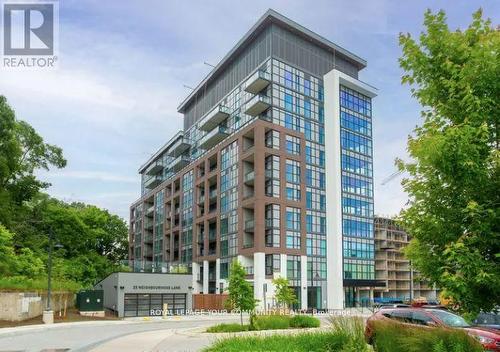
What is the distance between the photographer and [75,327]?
35.1m

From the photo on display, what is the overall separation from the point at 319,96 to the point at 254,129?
532 inches

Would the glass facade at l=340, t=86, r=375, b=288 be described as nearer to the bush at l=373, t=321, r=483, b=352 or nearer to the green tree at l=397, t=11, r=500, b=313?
the bush at l=373, t=321, r=483, b=352

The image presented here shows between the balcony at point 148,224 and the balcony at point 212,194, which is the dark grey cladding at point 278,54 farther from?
the balcony at point 148,224

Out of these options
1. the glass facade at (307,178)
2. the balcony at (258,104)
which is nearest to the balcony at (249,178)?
the glass facade at (307,178)

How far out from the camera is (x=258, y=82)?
72.1 m

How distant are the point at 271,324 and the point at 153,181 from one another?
88875 millimetres

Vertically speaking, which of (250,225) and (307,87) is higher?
(307,87)

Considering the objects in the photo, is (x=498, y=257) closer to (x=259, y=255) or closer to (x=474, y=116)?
(x=474, y=116)

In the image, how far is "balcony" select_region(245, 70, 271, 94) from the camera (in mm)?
71250

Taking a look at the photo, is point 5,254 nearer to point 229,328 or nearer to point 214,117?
point 229,328

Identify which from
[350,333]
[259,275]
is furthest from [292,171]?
[350,333]

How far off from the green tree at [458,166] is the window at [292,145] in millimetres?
61238

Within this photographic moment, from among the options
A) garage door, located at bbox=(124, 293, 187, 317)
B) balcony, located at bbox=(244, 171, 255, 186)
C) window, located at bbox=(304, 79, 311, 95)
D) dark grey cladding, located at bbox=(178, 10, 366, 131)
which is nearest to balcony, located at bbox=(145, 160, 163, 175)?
dark grey cladding, located at bbox=(178, 10, 366, 131)

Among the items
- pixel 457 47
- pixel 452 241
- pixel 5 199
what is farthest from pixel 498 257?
pixel 5 199
